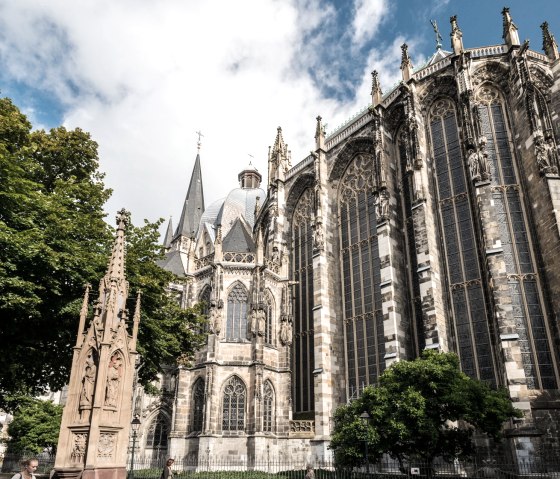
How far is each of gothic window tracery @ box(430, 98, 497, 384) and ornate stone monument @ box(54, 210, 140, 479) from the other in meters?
13.9

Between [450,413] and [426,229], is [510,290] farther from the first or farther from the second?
[450,413]

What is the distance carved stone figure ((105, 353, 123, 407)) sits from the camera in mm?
7465

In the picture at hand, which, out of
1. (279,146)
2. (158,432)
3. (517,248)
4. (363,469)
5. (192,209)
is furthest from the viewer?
(192,209)

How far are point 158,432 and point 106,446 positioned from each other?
71.6 feet

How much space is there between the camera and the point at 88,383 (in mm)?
7422

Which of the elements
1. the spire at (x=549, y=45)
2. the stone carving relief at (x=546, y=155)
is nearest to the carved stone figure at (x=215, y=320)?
the stone carving relief at (x=546, y=155)

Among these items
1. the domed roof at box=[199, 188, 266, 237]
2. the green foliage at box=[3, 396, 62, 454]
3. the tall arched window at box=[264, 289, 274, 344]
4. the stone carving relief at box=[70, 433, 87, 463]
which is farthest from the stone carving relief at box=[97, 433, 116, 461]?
the domed roof at box=[199, 188, 266, 237]

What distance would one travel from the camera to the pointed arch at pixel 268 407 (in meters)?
22.4

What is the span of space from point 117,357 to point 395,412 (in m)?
8.75

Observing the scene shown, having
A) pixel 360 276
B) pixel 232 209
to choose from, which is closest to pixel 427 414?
pixel 360 276

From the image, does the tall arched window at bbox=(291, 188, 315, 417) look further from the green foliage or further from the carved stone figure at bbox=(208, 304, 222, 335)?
the green foliage

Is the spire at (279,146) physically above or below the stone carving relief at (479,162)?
above

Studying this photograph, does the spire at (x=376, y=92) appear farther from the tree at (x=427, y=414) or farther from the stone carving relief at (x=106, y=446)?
the stone carving relief at (x=106, y=446)

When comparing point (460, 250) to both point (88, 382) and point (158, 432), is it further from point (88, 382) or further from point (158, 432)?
point (158, 432)
